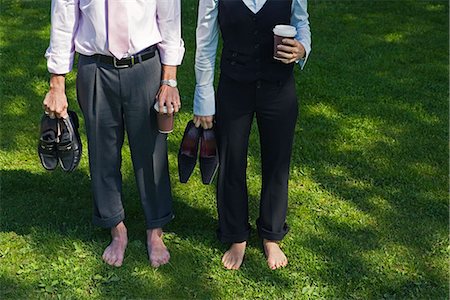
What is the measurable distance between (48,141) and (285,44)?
1.37m

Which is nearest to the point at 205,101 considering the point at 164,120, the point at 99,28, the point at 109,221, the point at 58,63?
the point at 164,120

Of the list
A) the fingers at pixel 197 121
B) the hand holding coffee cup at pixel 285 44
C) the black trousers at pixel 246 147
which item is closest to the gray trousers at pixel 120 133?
the fingers at pixel 197 121

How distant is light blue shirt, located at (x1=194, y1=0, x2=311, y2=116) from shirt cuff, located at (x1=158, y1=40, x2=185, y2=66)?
13cm

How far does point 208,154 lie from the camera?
11.1 feet

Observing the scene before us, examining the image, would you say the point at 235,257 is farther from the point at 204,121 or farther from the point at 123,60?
the point at 123,60

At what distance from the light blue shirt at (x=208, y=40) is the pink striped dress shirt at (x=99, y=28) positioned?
0.54 ft

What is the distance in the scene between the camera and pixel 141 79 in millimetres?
3246

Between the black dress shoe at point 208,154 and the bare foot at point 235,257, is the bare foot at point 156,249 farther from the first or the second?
the black dress shoe at point 208,154

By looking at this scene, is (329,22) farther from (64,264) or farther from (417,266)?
(64,264)

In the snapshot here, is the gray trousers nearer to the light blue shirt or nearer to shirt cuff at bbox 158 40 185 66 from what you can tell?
shirt cuff at bbox 158 40 185 66

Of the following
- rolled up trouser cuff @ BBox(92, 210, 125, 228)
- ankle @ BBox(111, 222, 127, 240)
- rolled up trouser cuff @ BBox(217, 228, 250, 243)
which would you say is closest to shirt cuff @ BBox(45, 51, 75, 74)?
rolled up trouser cuff @ BBox(92, 210, 125, 228)

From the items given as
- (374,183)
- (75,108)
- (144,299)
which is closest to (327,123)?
(374,183)

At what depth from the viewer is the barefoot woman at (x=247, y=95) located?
305cm

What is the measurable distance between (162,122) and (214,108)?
30 cm
